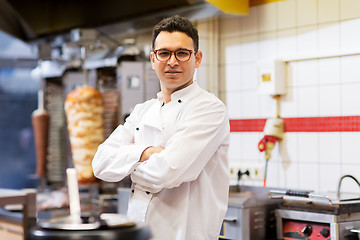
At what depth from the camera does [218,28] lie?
13.1ft

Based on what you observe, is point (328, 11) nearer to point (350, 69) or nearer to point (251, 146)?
point (350, 69)

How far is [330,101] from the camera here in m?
3.30

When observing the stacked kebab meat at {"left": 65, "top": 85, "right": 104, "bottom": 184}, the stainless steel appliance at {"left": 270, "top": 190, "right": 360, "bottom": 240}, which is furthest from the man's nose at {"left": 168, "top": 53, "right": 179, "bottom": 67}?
the stacked kebab meat at {"left": 65, "top": 85, "right": 104, "bottom": 184}

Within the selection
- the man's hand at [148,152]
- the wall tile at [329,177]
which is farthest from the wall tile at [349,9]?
the man's hand at [148,152]

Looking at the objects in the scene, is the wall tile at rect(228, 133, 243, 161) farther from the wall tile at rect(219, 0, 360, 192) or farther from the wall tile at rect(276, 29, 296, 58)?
the wall tile at rect(276, 29, 296, 58)

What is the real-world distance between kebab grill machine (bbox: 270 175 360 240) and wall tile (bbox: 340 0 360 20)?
1.14m

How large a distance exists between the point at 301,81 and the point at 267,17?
56 centimetres

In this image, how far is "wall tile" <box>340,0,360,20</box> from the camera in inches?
126

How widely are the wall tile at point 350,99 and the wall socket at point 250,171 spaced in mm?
740

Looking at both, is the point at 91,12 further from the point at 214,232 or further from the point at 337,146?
the point at 214,232

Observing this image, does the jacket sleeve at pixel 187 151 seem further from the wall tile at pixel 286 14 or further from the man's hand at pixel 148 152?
the wall tile at pixel 286 14

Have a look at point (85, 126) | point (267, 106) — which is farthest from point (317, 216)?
point (85, 126)

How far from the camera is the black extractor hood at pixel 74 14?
412 centimetres

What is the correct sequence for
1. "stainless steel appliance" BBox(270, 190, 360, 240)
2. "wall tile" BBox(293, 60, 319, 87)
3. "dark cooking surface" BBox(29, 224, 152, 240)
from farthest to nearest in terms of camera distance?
"wall tile" BBox(293, 60, 319, 87) → "stainless steel appliance" BBox(270, 190, 360, 240) → "dark cooking surface" BBox(29, 224, 152, 240)
